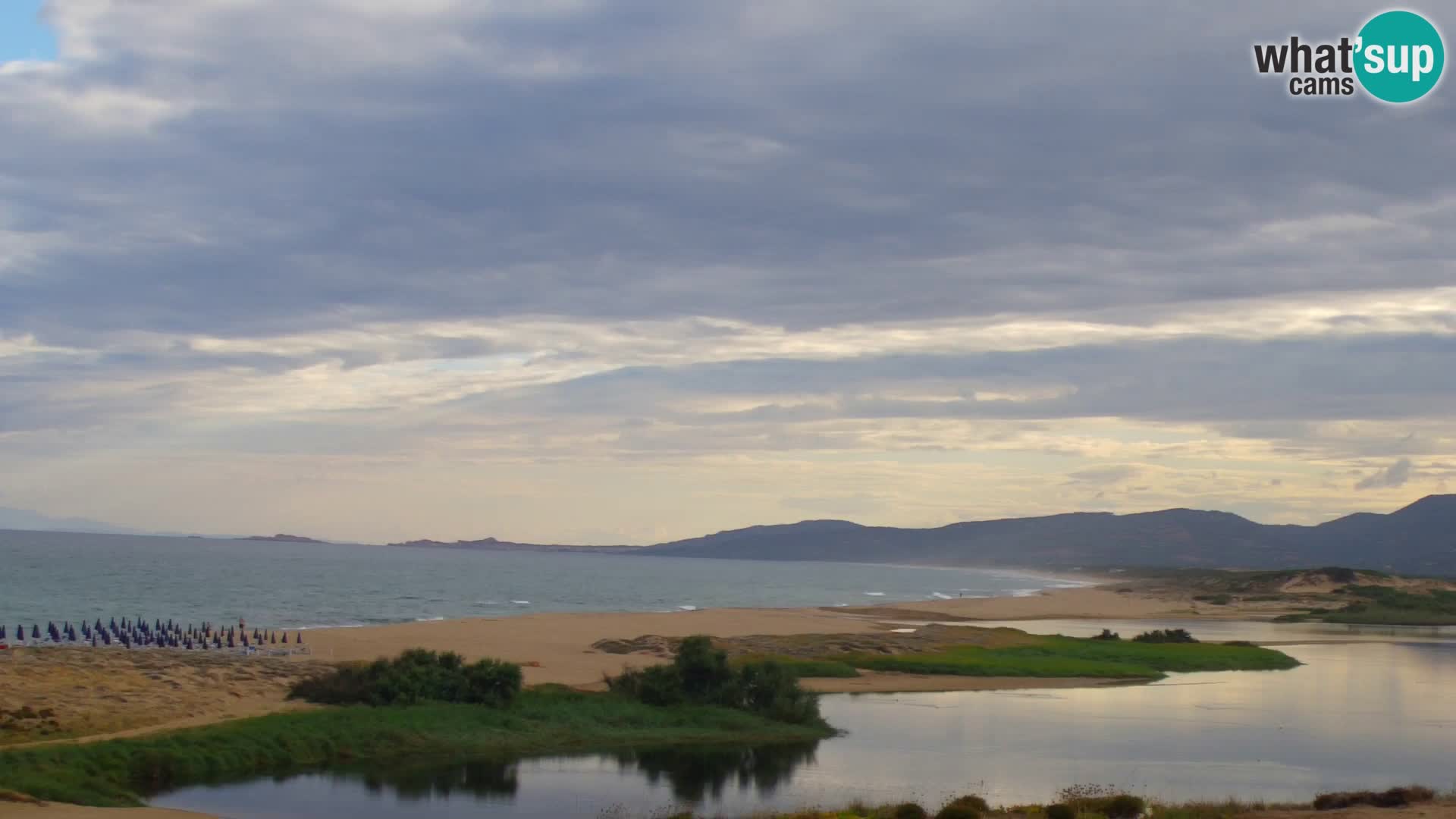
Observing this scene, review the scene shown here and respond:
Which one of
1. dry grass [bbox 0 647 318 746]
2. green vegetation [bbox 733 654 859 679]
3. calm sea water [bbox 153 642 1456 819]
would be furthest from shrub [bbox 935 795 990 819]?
green vegetation [bbox 733 654 859 679]

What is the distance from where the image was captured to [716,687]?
1389 inches

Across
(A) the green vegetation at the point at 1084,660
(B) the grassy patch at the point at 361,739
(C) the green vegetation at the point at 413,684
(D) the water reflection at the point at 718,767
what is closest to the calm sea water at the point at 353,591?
(A) the green vegetation at the point at 1084,660

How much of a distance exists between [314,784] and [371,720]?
4240mm

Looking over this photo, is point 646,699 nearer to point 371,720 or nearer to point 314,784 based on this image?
point 371,720

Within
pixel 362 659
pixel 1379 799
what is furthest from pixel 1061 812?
pixel 362 659

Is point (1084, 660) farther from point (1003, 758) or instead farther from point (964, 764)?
point (964, 764)

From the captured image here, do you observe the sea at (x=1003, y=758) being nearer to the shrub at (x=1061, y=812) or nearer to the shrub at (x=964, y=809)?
the shrub at (x=964, y=809)

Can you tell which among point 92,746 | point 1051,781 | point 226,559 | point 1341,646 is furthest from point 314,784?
point 226,559

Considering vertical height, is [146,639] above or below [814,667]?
above

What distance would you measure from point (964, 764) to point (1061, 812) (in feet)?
28.0

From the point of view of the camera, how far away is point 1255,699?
140ft

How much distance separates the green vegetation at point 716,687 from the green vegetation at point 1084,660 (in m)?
14.2

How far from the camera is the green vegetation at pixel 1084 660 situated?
4934 centimetres

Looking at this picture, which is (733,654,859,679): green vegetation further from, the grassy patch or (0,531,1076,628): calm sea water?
(0,531,1076,628): calm sea water
